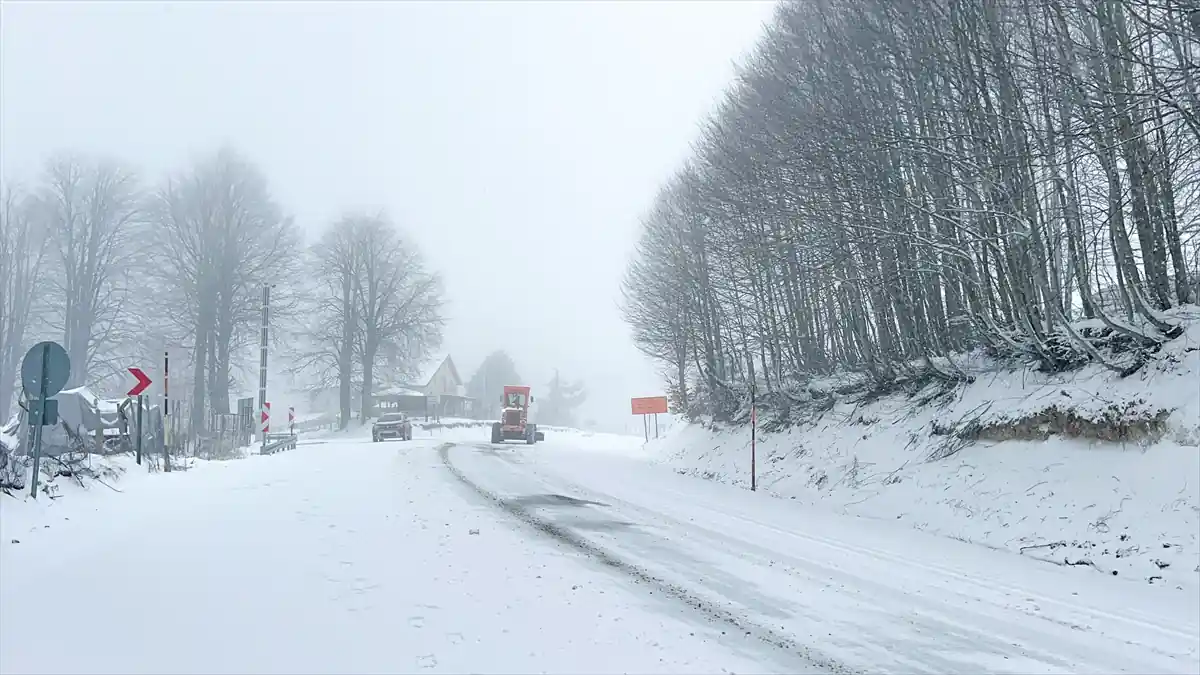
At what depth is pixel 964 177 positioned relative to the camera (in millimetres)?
13273

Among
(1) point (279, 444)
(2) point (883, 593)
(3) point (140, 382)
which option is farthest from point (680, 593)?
(1) point (279, 444)

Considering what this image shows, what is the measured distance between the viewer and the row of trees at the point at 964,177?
34.6 feet

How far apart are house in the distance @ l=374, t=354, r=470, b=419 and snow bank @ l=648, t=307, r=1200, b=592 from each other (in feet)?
177

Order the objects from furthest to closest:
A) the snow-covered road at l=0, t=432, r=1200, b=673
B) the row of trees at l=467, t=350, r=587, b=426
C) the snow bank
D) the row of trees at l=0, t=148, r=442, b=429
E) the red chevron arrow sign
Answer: the row of trees at l=467, t=350, r=587, b=426 → the row of trees at l=0, t=148, r=442, b=429 → the red chevron arrow sign → the snow bank → the snow-covered road at l=0, t=432, r=1200, b=673

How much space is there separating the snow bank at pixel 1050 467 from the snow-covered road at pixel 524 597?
0.57m

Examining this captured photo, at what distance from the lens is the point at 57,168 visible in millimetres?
36375

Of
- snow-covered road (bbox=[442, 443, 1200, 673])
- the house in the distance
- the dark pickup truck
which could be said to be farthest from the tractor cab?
snow-covered road (bbox=[442, 443, 1200, 673])

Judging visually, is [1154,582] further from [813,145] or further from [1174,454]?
[813,145]

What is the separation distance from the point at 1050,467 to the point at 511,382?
8355 centimetres

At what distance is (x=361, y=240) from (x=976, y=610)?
50.7 meters

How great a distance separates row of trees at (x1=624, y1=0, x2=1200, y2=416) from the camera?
34.6ft

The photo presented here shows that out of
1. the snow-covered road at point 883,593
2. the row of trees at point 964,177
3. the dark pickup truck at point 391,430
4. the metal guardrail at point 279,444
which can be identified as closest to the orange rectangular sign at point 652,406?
the dark pickup truck at point 391,430

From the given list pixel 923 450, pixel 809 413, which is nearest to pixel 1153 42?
pixel 923 450

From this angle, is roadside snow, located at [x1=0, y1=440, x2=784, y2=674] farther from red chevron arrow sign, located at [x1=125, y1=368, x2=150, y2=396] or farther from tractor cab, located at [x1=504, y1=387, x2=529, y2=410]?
tractor cab, located at [x1=504, y1=387, x2=529, y2=410]
